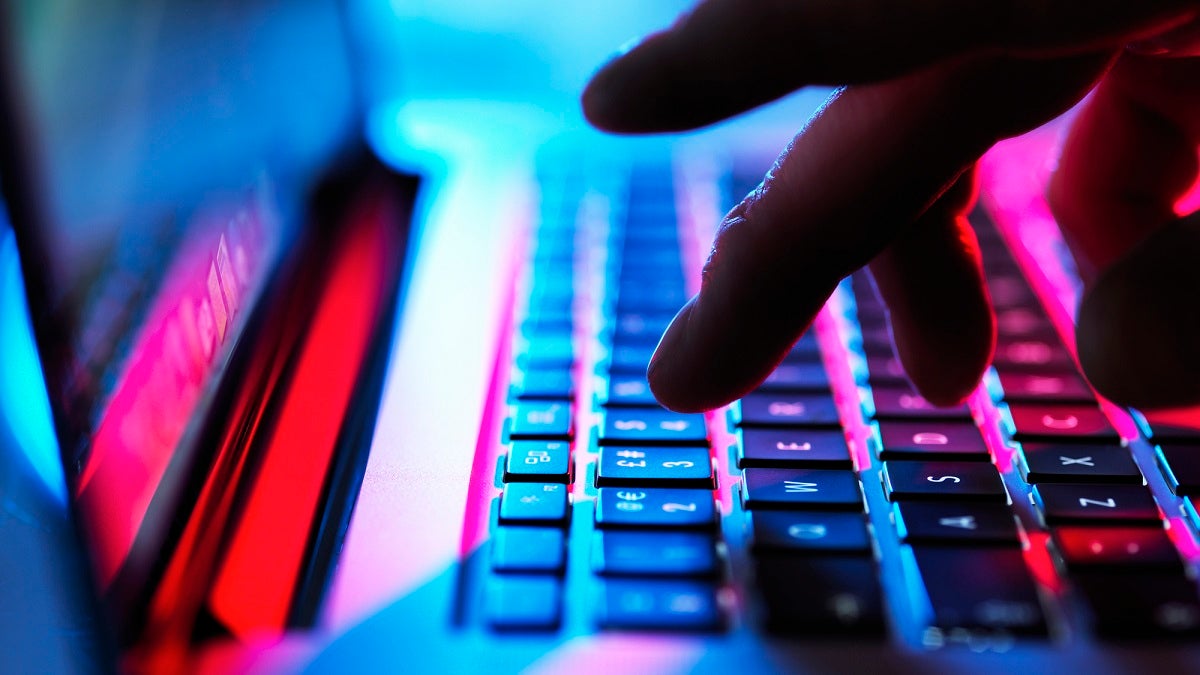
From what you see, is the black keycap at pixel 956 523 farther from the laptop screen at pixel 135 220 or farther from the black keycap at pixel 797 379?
the laptop screen at pixel 135 220

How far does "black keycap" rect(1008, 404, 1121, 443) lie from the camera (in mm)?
401

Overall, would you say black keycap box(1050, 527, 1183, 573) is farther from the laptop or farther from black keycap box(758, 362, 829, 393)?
black keycap box(758, 362, 829, 393)

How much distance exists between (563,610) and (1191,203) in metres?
0.50

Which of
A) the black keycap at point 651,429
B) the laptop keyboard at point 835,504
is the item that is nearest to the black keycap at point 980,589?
the laptop keyboard at point 835,504

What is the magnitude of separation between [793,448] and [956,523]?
7 cm

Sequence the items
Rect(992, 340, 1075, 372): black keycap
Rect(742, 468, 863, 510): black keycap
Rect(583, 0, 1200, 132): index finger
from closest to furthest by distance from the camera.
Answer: Rect(583, 0, 1200, 132): index finger, Rect(742, 468, 863, 510): black keycap, Rect(992, 340, 1075, 372): black keycap

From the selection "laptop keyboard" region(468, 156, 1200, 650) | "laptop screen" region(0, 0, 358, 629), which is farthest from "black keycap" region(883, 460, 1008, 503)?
"laptop screen" region(0, 0, 358, 629)

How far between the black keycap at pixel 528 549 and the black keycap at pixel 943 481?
0.44 feet

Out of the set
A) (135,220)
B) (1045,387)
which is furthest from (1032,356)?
(135,220)

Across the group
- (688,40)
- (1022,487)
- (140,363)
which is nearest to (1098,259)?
(1022,487)

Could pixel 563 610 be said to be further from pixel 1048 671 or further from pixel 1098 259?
pixel 1098 259

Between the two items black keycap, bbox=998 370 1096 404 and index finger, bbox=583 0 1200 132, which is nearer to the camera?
index finger, bbox=583 0 1200 132

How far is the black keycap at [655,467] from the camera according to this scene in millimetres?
372

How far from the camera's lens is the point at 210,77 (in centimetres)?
46
